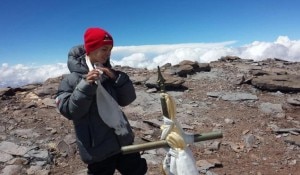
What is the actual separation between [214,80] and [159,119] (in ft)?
14.8

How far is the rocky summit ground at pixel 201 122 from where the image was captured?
744 cm

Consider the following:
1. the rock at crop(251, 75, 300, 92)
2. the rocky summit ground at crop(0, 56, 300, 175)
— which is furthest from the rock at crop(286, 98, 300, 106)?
the rock at crop(251, 75, 300, 92)

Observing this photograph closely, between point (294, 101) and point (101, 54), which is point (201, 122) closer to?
point (294, 101)

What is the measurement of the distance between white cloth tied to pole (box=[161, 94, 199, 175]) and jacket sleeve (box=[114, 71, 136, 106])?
1044 mm

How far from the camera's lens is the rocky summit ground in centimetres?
744

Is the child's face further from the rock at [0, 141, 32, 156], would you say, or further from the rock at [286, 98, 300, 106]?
the rock at [286, 98, 300, 106]

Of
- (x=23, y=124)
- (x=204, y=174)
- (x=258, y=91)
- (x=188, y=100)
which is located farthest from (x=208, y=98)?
(x=23, y=124)

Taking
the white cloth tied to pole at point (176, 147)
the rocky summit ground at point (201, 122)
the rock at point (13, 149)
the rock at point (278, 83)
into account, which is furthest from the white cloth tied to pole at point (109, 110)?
the rock at point (278, 83)

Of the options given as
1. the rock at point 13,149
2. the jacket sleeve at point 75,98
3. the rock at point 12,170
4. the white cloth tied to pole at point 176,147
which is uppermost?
the jacket sleeve at point 75,98

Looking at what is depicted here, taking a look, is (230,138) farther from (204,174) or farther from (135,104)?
(135,104)

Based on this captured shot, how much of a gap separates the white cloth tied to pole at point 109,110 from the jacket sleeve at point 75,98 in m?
0.12

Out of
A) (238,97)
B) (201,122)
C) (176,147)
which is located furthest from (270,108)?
(176,147)

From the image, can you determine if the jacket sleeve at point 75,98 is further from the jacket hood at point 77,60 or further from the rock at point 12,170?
the rock at point 12,170

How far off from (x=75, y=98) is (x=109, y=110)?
377 millimetres
